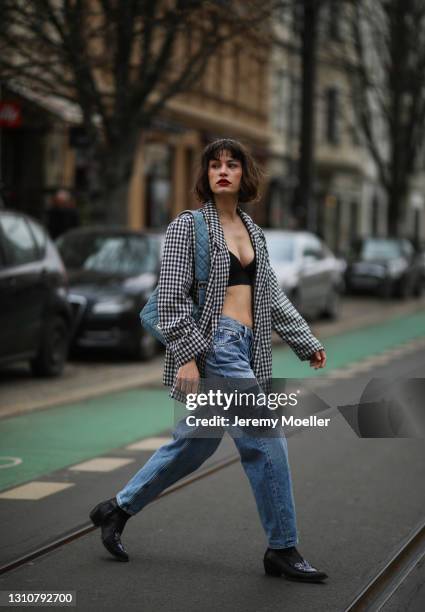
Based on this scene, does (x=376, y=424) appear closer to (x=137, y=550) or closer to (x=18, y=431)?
(x=137, y=550)

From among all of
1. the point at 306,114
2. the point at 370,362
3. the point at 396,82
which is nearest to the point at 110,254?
the point at 370,362

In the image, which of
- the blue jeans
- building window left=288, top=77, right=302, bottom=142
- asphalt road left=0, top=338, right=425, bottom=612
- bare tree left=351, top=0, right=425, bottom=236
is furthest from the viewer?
building window left=288, top=77, right=302, bottom=142

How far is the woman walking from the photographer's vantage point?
5.36 meters

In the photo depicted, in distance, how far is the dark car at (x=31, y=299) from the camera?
40.8ft

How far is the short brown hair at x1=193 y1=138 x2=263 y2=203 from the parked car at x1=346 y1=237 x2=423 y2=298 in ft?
88.7

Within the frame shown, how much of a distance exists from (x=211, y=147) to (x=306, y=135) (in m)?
21.4

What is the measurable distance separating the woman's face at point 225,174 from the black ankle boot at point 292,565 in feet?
4.87

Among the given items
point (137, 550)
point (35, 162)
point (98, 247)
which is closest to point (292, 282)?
point (98, 247)

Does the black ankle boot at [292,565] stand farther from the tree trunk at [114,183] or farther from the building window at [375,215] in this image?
the building window at [375,215]

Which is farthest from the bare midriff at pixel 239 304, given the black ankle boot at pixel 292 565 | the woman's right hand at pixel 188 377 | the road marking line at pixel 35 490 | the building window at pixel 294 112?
the building window at pixel 294 112

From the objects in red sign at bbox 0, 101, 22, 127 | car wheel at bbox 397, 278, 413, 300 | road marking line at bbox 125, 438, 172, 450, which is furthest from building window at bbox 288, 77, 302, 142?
road marking line at bbox 125, 438, 172, 450

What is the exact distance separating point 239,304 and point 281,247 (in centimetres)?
1693

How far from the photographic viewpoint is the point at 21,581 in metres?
5.38

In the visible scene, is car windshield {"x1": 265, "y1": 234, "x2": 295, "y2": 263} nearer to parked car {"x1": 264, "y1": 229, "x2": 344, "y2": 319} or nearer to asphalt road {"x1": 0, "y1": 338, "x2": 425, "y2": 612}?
parked car {"x1": 264, "y1": 229, "x2": 344, "y2": 319}
